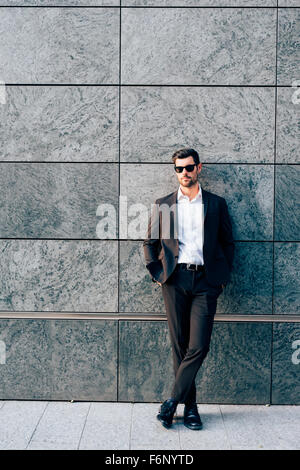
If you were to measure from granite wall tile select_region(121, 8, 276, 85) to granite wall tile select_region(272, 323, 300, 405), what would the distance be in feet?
8.12

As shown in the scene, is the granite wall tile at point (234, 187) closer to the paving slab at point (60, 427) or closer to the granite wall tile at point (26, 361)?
the granite wall tile at point (26, 361)

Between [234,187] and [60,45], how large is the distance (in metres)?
2.23

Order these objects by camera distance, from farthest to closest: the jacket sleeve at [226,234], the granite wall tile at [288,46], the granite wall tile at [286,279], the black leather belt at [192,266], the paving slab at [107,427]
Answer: the granite wall tile at [286,279]
the granite wall tile at [288,46]
the jacket sleeve at [226,234]
the black leather belt at [192,266]
the paving slab at [107,427]

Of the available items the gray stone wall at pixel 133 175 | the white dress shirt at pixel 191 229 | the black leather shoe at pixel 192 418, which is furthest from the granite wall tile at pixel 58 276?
the black leather shoe at pixel 192 418

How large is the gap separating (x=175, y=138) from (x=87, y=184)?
39.0 inches

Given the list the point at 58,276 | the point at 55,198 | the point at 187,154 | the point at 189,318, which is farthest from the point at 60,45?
the point at 189,318

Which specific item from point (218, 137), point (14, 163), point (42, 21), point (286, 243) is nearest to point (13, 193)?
point (14, 163)

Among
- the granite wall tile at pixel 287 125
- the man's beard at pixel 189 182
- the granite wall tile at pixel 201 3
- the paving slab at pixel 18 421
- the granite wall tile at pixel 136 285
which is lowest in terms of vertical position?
the paving slab at pixel 18 421

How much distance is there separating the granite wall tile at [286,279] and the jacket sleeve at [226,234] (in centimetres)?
57

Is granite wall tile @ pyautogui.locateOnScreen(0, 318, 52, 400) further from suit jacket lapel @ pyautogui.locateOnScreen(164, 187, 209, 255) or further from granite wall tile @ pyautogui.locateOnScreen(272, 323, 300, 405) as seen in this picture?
granite wall tile @ pyautogui.locateOnScreen(272, 323, 300, 405)

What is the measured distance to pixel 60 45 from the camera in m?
4.23

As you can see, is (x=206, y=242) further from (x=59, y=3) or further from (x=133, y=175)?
(x=59, y=3)

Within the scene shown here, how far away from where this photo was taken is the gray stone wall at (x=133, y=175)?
165 inches
